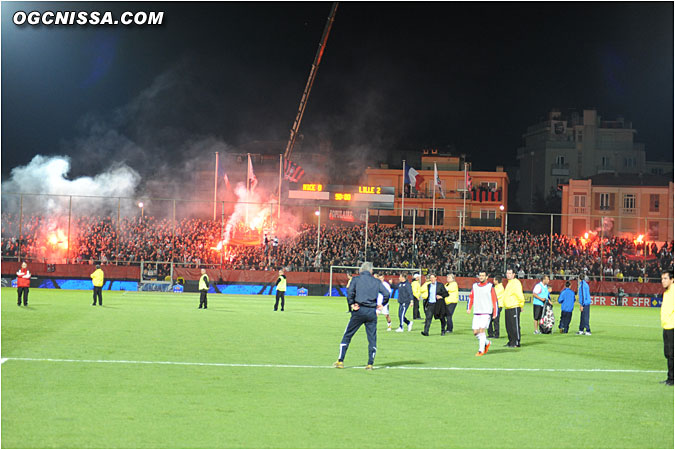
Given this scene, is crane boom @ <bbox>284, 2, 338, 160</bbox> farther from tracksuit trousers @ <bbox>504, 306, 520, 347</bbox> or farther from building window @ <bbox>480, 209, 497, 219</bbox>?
tracksuit trousers @ <bbox>504, 306, 520, 347</bbox>

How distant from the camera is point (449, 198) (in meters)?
91.5

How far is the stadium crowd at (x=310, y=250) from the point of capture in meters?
56.3

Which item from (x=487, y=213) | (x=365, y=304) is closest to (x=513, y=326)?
(x=365, y=304)

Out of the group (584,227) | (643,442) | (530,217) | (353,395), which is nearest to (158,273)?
(353,395)

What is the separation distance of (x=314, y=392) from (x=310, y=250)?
48.5 m

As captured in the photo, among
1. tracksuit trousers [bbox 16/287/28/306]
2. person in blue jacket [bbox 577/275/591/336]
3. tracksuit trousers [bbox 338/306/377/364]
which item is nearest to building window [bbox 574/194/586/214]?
person in blue jacket [bbox 577/275/591/336]

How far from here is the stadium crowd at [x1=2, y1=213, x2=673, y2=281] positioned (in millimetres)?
56312

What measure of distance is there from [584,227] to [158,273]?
177 ft

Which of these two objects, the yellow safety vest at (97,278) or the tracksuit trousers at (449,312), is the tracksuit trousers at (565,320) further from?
the yellow safety vest at (97,278)

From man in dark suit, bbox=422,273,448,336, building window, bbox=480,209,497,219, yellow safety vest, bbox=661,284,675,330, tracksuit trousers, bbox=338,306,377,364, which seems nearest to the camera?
yellow safety vest, bbox=661,284,675,330

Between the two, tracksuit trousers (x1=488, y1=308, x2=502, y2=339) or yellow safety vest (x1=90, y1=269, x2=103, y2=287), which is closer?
tracksuit trousers (x1=488, y1=308, x2=502, y2=339)

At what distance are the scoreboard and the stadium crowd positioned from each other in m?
11.9

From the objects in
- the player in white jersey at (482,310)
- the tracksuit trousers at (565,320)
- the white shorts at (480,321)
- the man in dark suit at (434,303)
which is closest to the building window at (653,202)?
the tracksuit trousers at (565,320)

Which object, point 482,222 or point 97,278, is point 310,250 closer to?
point 97,278
